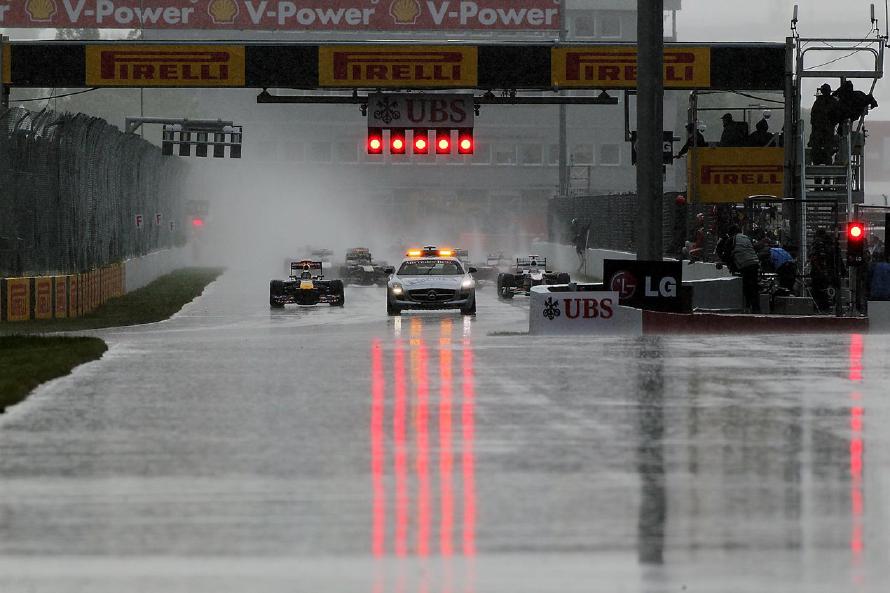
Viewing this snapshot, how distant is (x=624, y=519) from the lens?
9711 mm

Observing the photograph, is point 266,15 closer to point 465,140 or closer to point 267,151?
point 465,140

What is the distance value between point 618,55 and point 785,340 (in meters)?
13.6

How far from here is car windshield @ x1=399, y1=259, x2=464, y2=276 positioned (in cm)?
3725

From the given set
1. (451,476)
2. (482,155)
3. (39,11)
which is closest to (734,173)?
(39,11)

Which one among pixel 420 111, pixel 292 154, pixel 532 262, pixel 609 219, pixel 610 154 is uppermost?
pixel 610 154

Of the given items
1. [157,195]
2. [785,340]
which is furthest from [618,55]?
[157,195]

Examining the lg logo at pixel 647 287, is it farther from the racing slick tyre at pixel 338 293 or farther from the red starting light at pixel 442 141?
the racing slick tyre at pixel 338 293

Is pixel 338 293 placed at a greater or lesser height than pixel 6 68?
lesser

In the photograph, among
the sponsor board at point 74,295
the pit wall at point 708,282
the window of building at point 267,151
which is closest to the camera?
the pit wall at point 708,282

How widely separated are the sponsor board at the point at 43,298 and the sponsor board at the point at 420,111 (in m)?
8.32

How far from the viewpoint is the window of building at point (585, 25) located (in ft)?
392

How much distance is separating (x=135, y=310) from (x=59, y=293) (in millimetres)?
3373

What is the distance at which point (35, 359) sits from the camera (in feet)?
69.2

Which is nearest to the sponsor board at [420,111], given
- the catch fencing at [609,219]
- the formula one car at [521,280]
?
the formula one car at [521,280]
